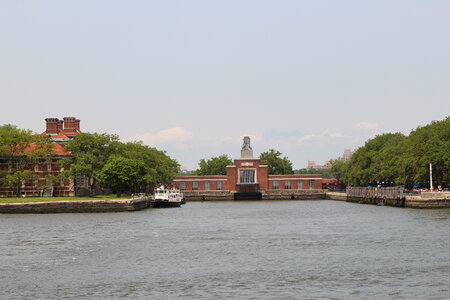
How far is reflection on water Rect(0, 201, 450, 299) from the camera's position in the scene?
38.0 meters

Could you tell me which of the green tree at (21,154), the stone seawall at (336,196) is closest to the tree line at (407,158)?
the stone seawall at (336,196)

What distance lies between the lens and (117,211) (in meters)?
110

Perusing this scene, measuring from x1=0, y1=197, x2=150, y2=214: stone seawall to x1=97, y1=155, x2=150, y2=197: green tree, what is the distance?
877 cm

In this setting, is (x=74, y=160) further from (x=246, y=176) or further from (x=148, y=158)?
(x=246, y=176)

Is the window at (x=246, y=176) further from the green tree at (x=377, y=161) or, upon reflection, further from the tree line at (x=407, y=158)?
the tree line at (x=407, y=158)

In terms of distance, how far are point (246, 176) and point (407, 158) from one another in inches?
2898

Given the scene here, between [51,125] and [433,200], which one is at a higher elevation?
[51,125]

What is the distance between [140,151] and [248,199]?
55.5 meters

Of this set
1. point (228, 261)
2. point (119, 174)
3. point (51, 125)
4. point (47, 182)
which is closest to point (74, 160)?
point (47, 182)

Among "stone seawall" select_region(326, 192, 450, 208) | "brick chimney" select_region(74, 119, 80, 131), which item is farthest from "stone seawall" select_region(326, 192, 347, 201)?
"brick chimney" select_region(74, 119, 80, 131)

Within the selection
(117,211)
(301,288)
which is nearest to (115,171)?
(117,211)

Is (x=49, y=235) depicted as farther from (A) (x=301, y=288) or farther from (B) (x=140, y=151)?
(B) (x=140, y=151)

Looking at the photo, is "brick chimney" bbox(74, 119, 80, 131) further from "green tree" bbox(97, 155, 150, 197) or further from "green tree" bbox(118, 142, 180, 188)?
"green tree" bbox(97, 155, 150, 197)

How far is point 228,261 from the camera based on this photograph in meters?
48.7
